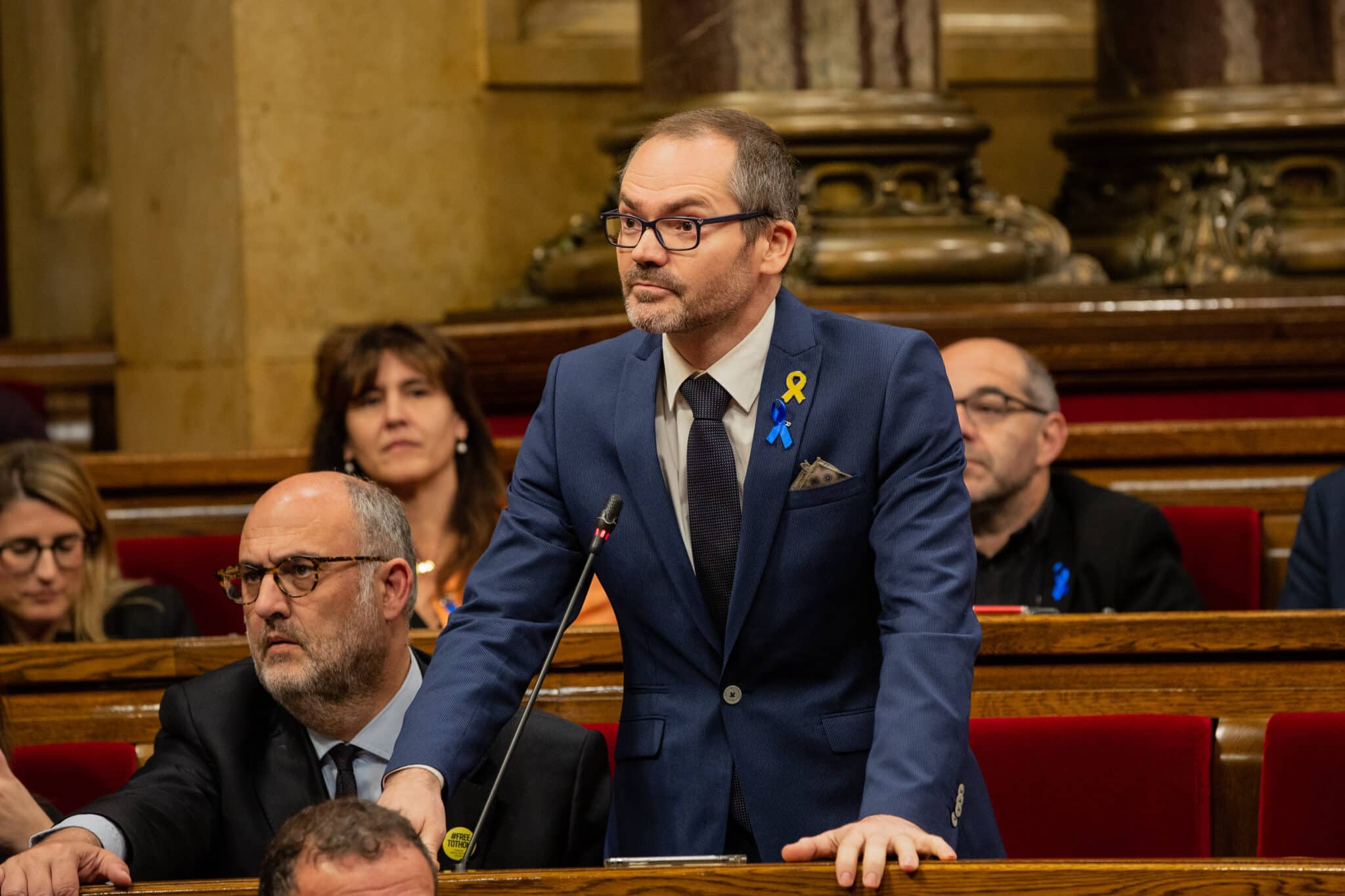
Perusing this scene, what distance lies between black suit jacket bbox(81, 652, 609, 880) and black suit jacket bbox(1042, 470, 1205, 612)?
1381 millimetres

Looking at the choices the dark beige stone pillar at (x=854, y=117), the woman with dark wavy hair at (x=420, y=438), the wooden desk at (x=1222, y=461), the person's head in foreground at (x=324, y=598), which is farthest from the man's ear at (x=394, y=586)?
the dark beige stone pillar at (x=854, y=117)

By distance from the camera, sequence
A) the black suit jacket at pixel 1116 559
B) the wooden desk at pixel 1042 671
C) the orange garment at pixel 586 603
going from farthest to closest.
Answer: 1. the orange garment at pixel 586 603
2. the black suit jacket at pixel 1116 559
3. the wooden desk at pixel 1042 671

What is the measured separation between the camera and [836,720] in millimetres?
1964

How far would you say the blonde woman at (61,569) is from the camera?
345 cm

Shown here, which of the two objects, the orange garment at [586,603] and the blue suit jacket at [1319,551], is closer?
the blue suit jacket at [1319,551]

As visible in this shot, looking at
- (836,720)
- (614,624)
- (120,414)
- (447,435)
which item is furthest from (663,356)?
(120,414)

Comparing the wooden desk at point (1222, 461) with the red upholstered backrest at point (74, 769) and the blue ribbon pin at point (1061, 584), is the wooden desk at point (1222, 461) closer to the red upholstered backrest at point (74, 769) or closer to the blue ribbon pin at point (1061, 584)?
the blue ribbon pin at point (1061, 584)

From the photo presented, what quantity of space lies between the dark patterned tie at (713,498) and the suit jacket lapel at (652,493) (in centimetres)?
2

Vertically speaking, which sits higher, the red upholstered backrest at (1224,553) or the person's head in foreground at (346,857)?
the person's head in foreground at (346,857)

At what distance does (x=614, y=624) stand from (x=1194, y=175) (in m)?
3.02

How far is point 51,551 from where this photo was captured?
11.3 feet

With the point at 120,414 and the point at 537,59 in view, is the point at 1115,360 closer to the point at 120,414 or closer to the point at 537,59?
the point at 537,59

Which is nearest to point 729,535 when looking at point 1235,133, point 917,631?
point 917,631

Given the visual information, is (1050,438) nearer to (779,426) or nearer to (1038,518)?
(1038,518)
